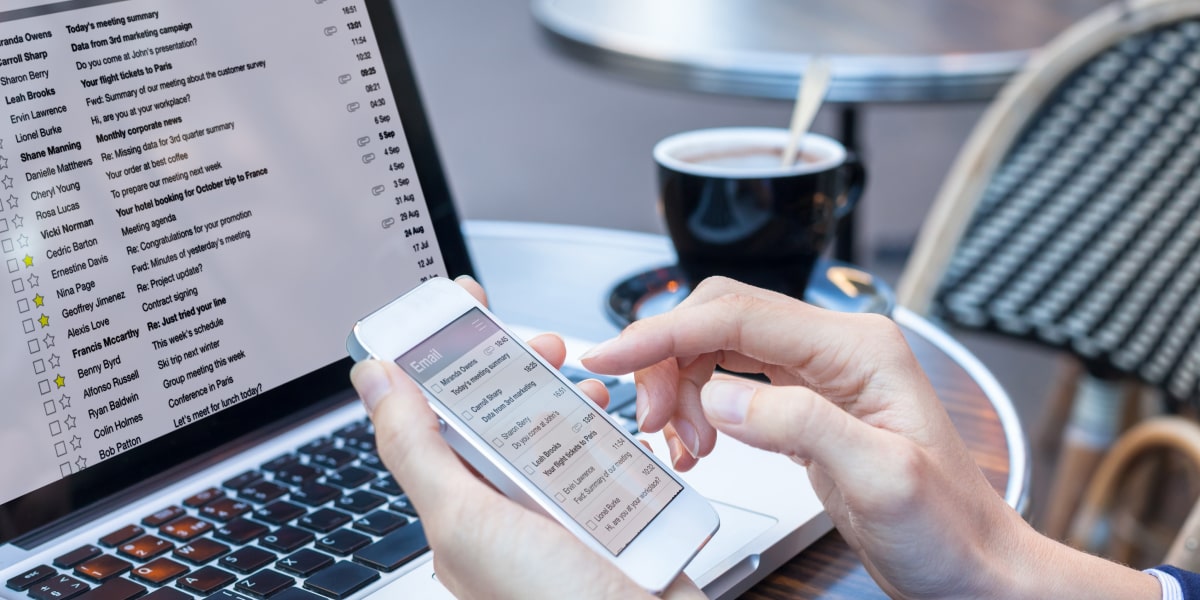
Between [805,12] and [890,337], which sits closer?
[890,337]

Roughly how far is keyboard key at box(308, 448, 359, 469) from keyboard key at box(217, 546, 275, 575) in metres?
0.07

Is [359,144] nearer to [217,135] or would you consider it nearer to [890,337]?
[217,135]

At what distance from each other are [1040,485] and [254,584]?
1497mm

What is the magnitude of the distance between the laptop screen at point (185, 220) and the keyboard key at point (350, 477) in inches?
1.6

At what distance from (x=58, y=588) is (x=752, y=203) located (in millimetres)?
410

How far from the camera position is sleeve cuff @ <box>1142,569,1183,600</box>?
18.1 inches

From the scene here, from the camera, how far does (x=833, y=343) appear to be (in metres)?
0.44

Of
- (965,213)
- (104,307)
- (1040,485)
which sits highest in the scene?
(104,307)

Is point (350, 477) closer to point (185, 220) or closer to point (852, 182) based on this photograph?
point (185, 220)

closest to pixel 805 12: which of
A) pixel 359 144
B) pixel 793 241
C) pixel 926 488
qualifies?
pixel 793 241

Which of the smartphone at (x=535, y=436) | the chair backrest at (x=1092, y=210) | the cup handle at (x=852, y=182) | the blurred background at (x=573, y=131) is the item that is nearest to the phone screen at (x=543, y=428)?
the smartphone at (x=535, y=436)

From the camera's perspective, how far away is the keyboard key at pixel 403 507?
1.54 ft

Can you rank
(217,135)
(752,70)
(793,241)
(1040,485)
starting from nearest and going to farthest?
(217,135) < (793,241) < (752,70) < (1040,485)

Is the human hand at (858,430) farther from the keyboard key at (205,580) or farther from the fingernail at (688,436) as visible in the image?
the keyboard key at (205,580)
